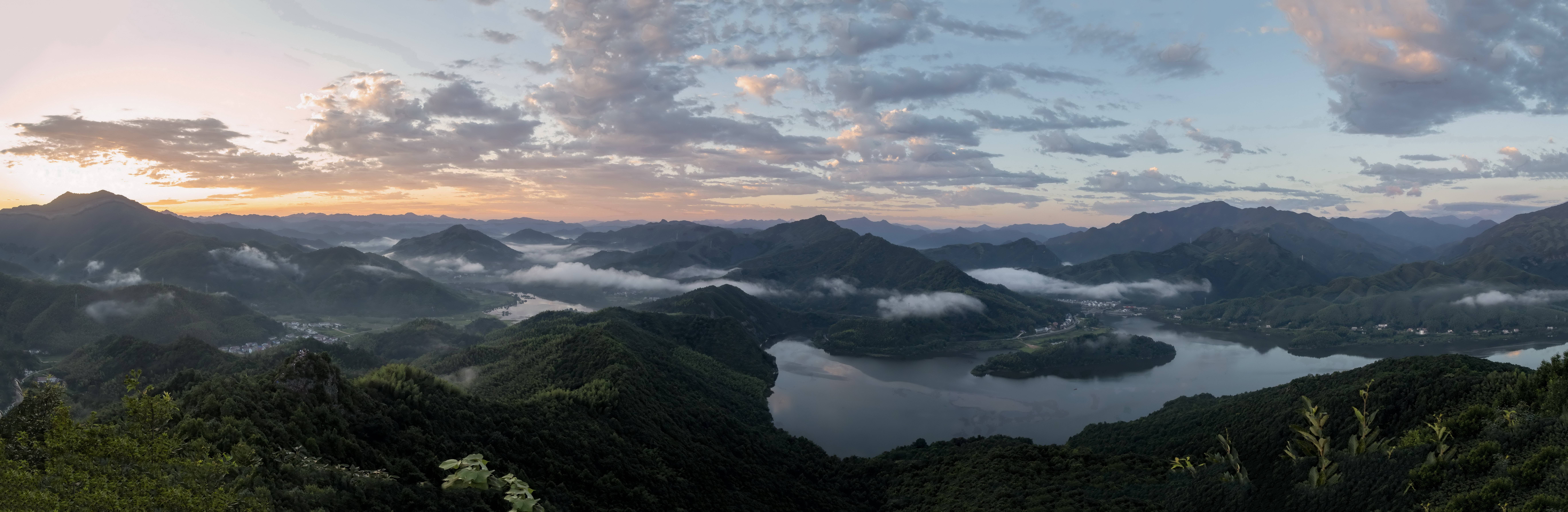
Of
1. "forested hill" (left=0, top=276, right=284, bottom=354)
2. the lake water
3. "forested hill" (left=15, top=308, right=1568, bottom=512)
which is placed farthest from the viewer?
"forested hill" (left=0, top=276, right=284, bottom=354)

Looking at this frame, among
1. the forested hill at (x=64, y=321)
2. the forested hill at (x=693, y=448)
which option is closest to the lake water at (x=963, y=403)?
the forested hill at (x=693, y=448)

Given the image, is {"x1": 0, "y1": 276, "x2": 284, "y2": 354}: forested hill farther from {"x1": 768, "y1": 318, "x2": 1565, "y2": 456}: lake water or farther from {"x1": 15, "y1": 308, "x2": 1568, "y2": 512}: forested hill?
{"x1": 768, "y1": 318, "x2": 1565, "y2": 456}: lake water

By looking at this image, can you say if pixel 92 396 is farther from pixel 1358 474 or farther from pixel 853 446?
pixel 1358 474

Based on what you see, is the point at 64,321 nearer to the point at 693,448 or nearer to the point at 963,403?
the point at 693,448

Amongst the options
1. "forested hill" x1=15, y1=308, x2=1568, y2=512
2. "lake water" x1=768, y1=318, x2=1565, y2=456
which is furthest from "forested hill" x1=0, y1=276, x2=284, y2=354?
"lake water" x1=768, y1=318, x2=1565, y2=456

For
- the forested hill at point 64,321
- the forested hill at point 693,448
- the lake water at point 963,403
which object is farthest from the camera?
the forested hill at point 64,321

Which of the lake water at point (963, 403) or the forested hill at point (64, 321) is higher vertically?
the forested hill at point (64, 321)

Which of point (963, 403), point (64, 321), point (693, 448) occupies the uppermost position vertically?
point (693, 448)

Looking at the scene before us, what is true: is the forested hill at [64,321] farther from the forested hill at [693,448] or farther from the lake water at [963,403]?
the lake water at [963,403]

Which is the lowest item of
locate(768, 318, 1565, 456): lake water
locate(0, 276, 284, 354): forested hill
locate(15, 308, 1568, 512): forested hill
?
locate(768, 318, 1565, 456): lake water

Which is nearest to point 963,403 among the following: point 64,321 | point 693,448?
point 693,448

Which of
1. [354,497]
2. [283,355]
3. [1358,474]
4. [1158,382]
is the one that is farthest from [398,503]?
[1158,382]
